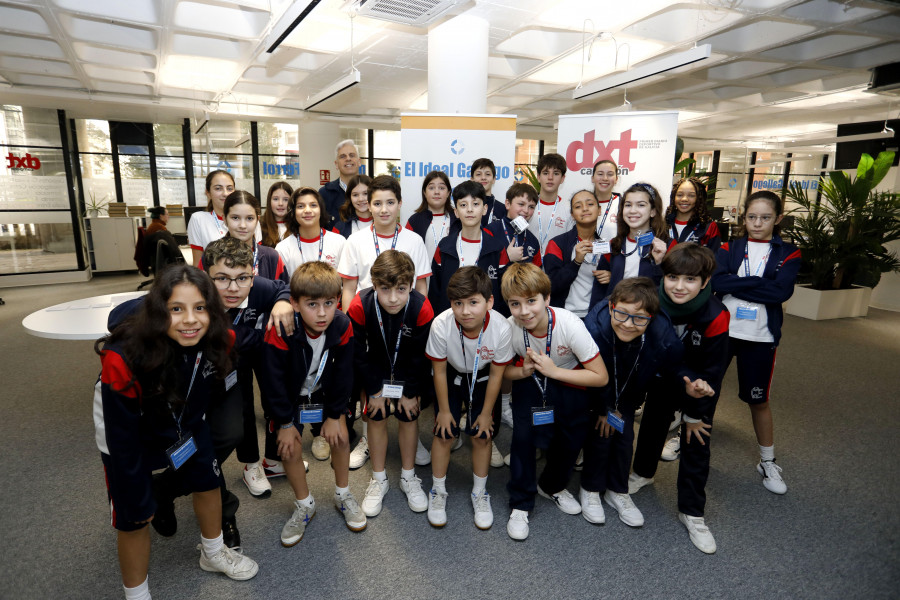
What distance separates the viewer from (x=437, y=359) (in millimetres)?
2186

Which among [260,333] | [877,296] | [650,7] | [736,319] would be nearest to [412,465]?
[260,333]

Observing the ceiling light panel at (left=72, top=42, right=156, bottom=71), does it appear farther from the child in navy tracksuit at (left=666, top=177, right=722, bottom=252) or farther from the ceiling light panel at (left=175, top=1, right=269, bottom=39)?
the child in navy tracksuit at (left=666, top=177, right=722, bottom=252)

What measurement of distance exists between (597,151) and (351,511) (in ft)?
11.8

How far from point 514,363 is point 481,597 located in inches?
38.7

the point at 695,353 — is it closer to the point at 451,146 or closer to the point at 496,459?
the point at 496,459

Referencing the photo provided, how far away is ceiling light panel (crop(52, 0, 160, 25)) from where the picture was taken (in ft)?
13.5

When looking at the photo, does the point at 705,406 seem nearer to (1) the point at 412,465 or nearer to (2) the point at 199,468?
(1) the point at 412,465

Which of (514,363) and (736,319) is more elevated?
(736,319)

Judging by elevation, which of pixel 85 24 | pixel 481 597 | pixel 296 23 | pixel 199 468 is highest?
pixel 85 24

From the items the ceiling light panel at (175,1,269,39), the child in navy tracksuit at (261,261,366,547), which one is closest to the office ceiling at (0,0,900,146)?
the ceiling light panel at (175,1,269,39)

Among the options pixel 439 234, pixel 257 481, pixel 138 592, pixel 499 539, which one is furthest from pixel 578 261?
pixel 138 592

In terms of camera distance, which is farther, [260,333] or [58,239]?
[58,239]

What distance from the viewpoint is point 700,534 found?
2.11 metres

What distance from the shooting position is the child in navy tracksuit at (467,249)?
2.83 metres
